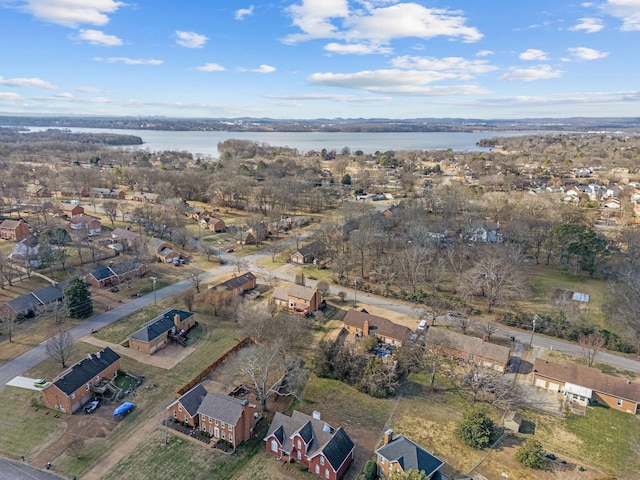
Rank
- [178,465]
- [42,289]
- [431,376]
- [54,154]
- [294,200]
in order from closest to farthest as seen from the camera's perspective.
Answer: [178,465], [431,376], [42,289], [294,200], [54,154]

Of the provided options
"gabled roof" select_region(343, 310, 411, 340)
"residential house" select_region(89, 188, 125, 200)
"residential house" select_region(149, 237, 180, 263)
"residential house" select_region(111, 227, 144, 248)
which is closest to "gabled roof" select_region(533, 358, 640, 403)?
"gabled roof" select_region(343, 310, 411, 340)

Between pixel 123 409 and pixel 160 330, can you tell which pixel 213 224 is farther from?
pixel 123 409

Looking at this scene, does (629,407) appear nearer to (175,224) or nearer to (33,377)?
(33,377)

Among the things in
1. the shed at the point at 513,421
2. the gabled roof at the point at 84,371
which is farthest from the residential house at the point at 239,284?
the shed at the point at 513,421

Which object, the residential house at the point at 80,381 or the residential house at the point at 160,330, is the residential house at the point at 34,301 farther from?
the residential house at the point at 80,381

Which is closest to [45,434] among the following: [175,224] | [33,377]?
[33,377]

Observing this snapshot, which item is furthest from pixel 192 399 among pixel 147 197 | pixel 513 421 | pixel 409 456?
pixel 147 197
